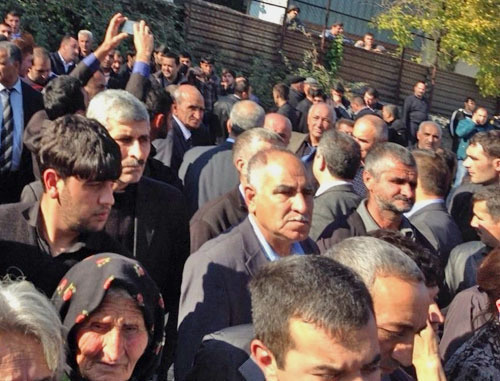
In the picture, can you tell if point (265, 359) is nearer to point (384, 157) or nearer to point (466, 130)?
point (384, 157)

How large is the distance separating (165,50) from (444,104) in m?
13.4

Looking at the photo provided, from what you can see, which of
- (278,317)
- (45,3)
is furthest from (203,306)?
(45,3)

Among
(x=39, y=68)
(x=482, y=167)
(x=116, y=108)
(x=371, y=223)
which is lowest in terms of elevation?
(x=371, y=223)

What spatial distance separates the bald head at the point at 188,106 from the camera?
849 centimetres

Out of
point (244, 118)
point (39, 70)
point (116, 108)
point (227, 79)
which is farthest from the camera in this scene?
point (227, 79)

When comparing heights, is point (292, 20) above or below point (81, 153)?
above

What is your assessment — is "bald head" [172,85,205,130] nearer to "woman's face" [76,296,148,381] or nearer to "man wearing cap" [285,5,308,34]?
"woman's face" [76,296,148,381]

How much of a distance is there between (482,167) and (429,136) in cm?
289

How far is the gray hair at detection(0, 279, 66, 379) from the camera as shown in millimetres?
2678

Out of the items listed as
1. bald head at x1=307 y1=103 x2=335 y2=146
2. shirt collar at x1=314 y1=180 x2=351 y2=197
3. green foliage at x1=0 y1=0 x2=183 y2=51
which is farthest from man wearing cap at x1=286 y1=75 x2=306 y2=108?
shirt collar at x1=314 y1=180 x2=351 y2=197

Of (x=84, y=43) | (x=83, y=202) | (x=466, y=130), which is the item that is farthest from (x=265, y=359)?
(x=466, y=130)

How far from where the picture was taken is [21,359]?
262cm

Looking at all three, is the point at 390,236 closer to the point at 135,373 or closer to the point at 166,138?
the point at 135,373

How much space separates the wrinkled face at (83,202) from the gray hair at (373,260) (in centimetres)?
90
